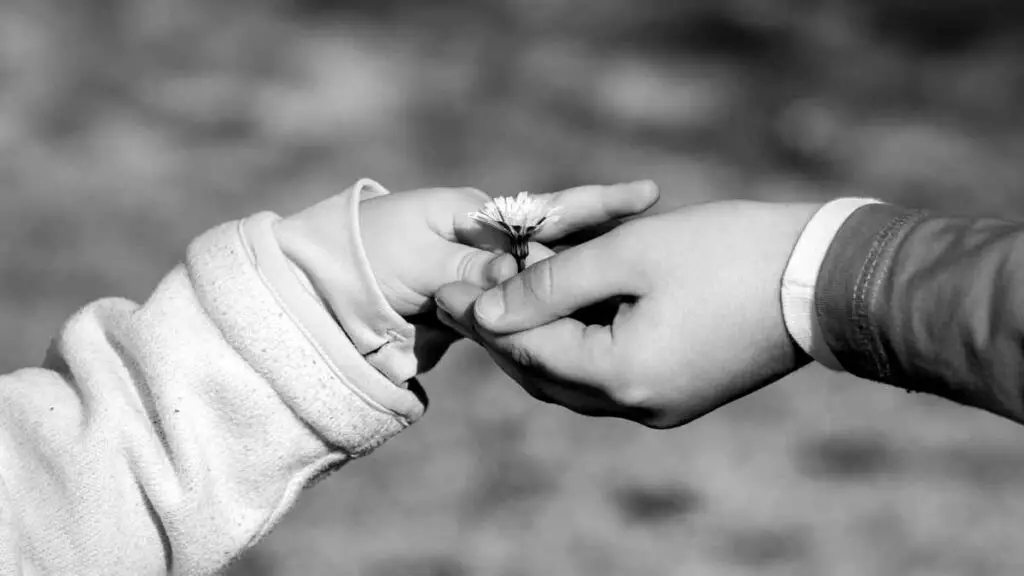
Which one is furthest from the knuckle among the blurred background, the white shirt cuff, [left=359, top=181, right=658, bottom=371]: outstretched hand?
the blurred background

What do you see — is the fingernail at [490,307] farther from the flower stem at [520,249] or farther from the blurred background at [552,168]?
the blurred background at [552,168]

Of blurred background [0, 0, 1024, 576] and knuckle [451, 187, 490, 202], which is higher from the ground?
knuckle [451, 187, 490, 202]

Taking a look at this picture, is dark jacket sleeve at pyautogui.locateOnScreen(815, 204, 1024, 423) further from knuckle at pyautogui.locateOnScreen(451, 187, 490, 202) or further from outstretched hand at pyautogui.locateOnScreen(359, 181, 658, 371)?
knuckle at pyautogui.locateOnScreen(451, 187, 490, 202)

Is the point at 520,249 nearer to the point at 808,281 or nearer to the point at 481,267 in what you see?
the point at 481,267

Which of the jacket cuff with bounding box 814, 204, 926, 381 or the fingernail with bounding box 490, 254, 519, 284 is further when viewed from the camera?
the fingernail with bounding box 490, 254, 519, 284

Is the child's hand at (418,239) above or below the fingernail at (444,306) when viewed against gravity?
above

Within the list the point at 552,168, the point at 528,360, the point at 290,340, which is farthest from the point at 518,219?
the point at 552,168

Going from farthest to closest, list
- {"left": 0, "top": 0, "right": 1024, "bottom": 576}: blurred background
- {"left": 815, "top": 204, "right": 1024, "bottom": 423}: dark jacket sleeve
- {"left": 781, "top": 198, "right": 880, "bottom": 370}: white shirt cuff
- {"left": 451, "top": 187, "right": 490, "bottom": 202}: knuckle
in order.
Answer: {"left": 0, "top": 0, "right": 1024, "bottom": 576}: blurred background
{"left": 451, "top": 187, "right": 490, "bottom": 202}: knuckle
{"left": 781, "top": 198, "right": 880, "bottom": 370}: white shirt cuff
{"left": 815, "top": 204, "right": 1024, "bottom": 423}: dark jacket sleeve

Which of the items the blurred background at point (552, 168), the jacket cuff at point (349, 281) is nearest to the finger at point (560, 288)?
the jacket cuff at point (349, 281)
